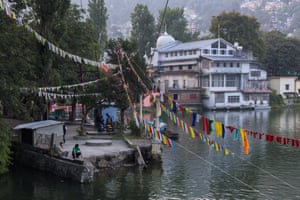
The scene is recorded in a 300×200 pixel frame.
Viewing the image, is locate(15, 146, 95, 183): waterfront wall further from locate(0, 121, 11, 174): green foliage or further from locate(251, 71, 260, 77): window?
locate(251, 71, 260, 77): window

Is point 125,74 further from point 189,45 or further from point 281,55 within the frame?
point 281,55

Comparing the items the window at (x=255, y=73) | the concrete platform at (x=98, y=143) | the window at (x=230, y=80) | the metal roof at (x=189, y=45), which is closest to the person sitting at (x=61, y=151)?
the concrete platform at (x=98, y=143)

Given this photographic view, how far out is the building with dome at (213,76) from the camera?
97.5 metres

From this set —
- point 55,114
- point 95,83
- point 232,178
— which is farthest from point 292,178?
point 55,114

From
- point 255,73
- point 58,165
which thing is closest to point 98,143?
point 58,165

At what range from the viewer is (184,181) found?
30.0 m

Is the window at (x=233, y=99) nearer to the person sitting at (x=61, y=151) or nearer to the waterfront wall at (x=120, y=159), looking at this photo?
the waterfront wall at (x=120, y=159)

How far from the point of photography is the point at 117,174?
104 ft

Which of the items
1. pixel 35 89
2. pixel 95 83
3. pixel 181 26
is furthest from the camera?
pixel 181 26

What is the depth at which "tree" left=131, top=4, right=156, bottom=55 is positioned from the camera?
12888 cm

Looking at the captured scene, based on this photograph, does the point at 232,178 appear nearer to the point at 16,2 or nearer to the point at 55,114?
the point at 16,2

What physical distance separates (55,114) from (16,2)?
29686mm

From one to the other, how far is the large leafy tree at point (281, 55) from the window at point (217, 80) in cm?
2837

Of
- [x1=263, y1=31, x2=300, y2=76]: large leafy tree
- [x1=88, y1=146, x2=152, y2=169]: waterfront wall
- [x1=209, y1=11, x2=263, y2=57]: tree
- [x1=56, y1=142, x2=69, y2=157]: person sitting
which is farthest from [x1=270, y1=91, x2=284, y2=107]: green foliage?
[x1=56, y1=142, x2=69, y2=157]: person sitting
